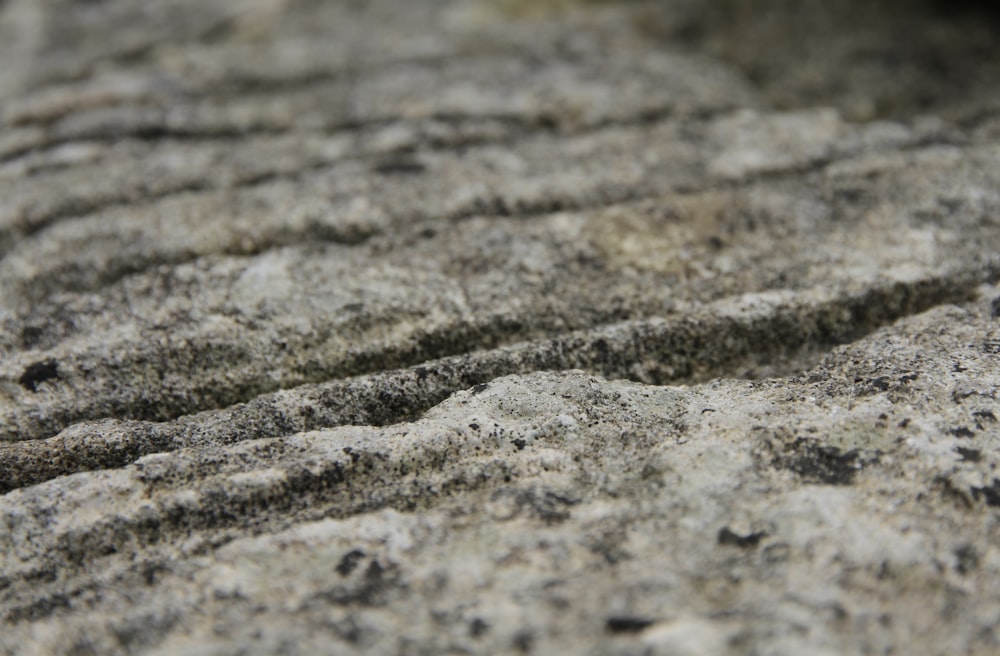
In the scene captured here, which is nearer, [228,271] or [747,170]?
[228,271]

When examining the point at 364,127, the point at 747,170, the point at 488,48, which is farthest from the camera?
the point at 488,48

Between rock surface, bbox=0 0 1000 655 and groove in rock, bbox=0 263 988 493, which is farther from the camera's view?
groove in rock, bbox=0 263 988 493

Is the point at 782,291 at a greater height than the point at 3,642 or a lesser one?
greater

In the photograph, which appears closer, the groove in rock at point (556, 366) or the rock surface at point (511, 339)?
the rock surface at point (511, 339)

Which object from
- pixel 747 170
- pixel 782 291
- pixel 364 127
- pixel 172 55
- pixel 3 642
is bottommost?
pixel 3 642

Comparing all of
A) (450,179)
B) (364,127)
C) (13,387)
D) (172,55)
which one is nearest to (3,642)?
(13,387)

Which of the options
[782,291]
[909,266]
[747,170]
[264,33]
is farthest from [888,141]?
[264,33]

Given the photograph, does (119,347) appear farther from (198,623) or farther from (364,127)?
(364,127)

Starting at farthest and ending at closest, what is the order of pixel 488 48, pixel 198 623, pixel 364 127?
pixel 488 48, pixel 364 127, pixel 198 623
